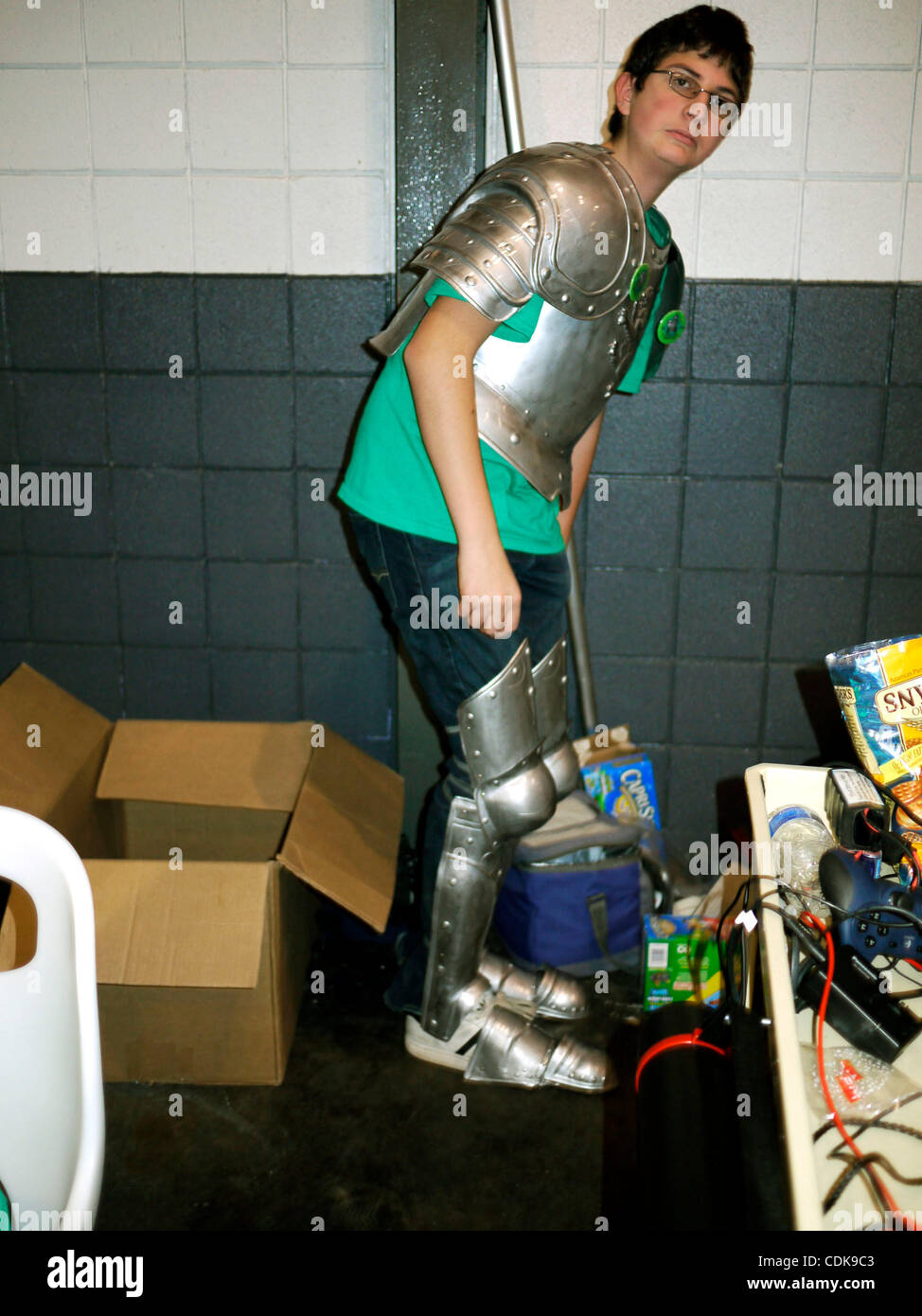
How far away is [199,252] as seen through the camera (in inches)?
85.6

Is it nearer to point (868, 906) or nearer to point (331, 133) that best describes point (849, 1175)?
point (868, 906)

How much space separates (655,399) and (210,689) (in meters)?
1.15

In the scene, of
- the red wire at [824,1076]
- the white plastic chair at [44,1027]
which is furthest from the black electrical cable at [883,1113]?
the white plastic chair at [44,1027]

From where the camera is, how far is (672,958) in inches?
75.6

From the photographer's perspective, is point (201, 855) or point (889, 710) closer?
point (889, 710)

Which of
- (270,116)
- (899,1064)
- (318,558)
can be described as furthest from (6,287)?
(899,1064)

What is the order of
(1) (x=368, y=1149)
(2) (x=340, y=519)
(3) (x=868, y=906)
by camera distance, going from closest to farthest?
(3) (x=868, y=906) < (1) (x=368, y=1149) < (2) (x=340, y=519)

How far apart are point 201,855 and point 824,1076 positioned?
148 centimetres

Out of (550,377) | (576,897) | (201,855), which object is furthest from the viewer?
(201,855)

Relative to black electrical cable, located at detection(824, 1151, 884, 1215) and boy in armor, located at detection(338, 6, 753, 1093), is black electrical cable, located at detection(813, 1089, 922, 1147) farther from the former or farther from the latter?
boy in armor, located at detection(338, 6, 753, 1093)

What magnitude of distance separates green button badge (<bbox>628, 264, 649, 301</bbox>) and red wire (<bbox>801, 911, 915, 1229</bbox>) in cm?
94

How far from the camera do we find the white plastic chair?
909mm

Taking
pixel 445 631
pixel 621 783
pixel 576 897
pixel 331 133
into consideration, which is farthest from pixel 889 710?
pixel 331 133

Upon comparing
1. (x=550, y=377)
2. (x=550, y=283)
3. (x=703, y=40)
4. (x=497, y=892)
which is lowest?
(x=497, y=892)
